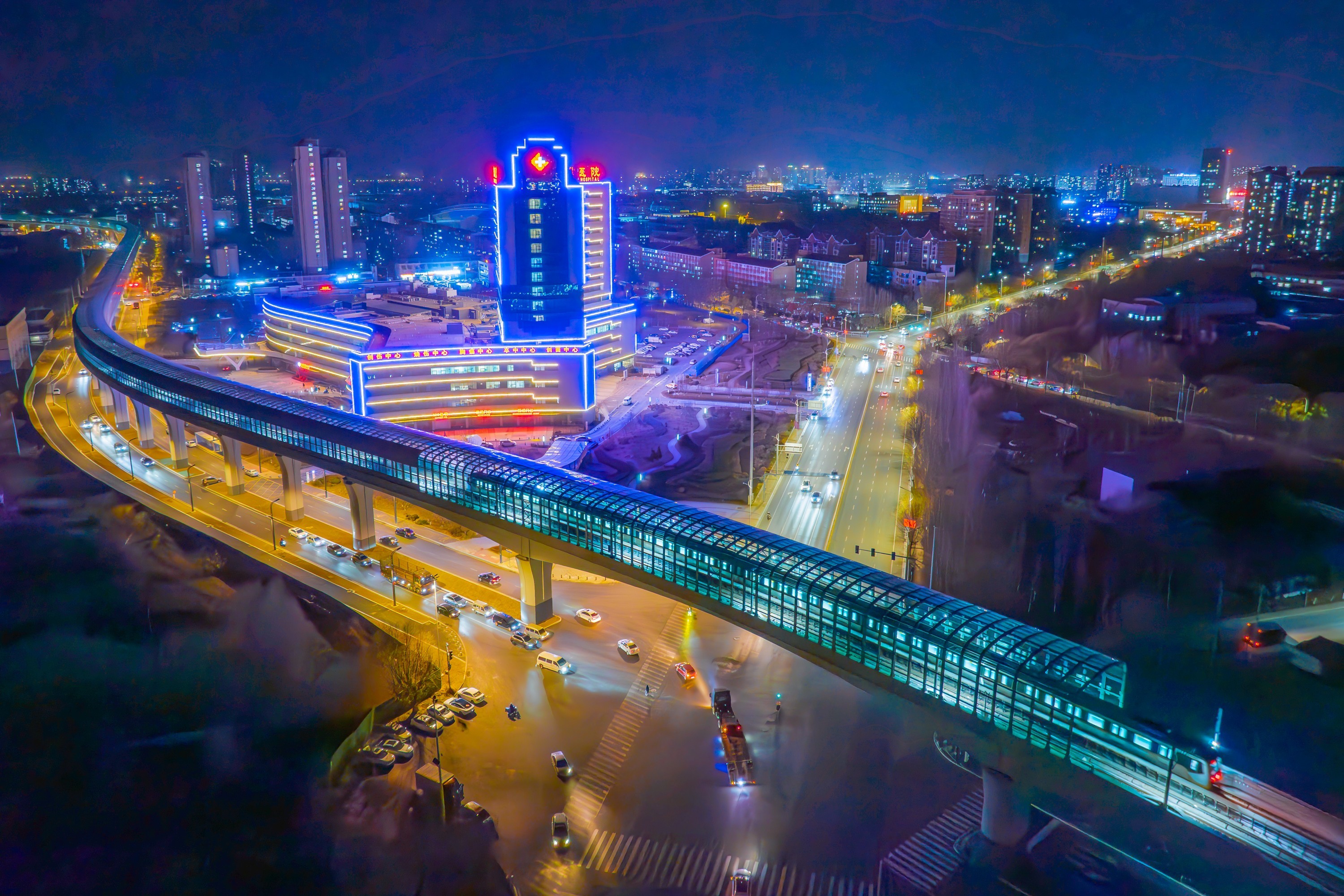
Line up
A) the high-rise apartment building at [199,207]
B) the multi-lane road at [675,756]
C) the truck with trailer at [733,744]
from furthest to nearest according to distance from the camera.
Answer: the high-rise apartment building at [199,207] < the truck with trailer at [733,744] < the multi-lane road at [675,756]

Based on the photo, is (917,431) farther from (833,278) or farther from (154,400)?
(833,278)

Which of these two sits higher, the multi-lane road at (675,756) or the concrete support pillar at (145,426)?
the concrete support pillar at (145,426)

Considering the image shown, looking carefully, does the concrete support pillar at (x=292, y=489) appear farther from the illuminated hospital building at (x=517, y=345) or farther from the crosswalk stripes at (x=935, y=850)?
the crosswalk stripes at (x=935, y=850)

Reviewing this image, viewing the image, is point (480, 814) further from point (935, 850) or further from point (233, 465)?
point (233, 465)

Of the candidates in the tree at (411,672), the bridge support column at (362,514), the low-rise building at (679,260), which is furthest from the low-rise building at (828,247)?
the tree at (411,672)

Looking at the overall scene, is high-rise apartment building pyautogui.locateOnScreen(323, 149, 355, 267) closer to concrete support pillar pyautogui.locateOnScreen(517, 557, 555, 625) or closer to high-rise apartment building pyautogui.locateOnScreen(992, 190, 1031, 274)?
high-rise apartment building pyautogui.locateOnScreen(992, 190, 1031, 274)

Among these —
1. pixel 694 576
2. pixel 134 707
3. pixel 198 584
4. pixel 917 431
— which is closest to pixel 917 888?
pixel 694 576

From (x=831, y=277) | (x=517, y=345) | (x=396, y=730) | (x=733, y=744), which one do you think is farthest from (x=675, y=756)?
(x=831, y=277)

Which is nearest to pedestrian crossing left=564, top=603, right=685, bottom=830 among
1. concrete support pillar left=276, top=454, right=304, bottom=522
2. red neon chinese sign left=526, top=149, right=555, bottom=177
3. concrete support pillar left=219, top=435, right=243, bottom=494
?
concrete support pillar left=276, top=454, right=304, bottom=522
